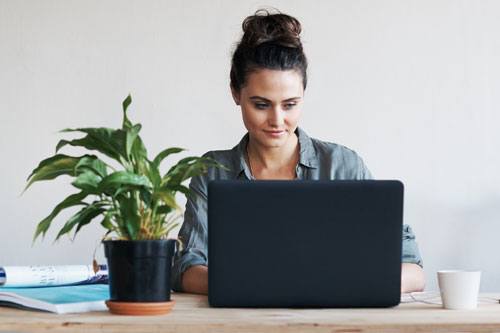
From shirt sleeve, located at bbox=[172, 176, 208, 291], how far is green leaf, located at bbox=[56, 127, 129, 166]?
20.0 inches

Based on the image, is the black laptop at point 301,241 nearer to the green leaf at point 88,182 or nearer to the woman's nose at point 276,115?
the green leaf at point 88,182

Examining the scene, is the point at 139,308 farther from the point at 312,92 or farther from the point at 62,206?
the point at 312,92

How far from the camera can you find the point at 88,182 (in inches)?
62.9

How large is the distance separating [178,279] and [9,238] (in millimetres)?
1768

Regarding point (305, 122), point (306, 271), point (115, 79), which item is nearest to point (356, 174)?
point (306, 271)

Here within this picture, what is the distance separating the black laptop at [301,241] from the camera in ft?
5.47

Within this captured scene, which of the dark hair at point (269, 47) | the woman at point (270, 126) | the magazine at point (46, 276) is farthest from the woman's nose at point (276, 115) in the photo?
the magazine at point (46, 276)

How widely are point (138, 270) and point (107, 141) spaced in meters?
0.24

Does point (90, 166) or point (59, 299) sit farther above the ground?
point (90, 166)

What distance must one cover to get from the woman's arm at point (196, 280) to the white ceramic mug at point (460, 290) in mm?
549

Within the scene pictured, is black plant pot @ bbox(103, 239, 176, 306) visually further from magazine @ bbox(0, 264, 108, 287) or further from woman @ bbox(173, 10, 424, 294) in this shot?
woman @ bbox(173, 10, 424, 294)

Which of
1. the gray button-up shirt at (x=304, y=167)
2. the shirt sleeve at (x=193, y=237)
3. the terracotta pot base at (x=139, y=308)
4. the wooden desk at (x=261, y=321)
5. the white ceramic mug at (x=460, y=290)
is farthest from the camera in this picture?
the gray button-up shirt at (x=304, y=167)

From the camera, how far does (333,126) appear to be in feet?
12.3

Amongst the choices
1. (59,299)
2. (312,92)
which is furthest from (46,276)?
(312,92)
